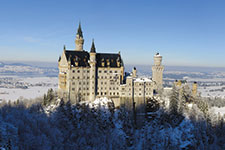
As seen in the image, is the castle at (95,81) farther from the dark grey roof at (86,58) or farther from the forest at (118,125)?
the forest at (118,125)

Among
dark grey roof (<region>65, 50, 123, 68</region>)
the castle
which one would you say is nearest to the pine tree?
the castle

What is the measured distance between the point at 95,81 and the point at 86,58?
10273 mm

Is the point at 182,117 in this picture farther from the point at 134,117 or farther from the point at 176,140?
the point at 134,117

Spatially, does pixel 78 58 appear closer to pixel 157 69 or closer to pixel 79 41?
pixel 79 41

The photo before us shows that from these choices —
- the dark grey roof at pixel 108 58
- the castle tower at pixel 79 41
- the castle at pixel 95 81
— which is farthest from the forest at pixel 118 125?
the castle tower at pixel 79 41

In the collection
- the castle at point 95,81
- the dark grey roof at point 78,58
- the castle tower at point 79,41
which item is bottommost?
the castle at point 95,81

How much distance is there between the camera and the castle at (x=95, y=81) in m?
81.0

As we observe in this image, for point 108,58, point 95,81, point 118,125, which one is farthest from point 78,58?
point 118,125

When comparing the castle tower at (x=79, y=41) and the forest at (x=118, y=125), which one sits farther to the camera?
the castle tower at (x=79, y=41)

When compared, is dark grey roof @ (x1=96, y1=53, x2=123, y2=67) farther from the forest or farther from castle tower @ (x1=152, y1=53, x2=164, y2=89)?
castle tower @ (x1=152, y1=53, x2=164, y2=89)

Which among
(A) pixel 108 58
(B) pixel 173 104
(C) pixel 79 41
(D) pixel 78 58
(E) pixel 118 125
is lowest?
(E) pixel 118 125

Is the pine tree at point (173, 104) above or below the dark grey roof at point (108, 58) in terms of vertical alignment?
below

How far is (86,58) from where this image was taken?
84188 mm

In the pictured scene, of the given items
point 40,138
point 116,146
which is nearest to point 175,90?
point 116,146
